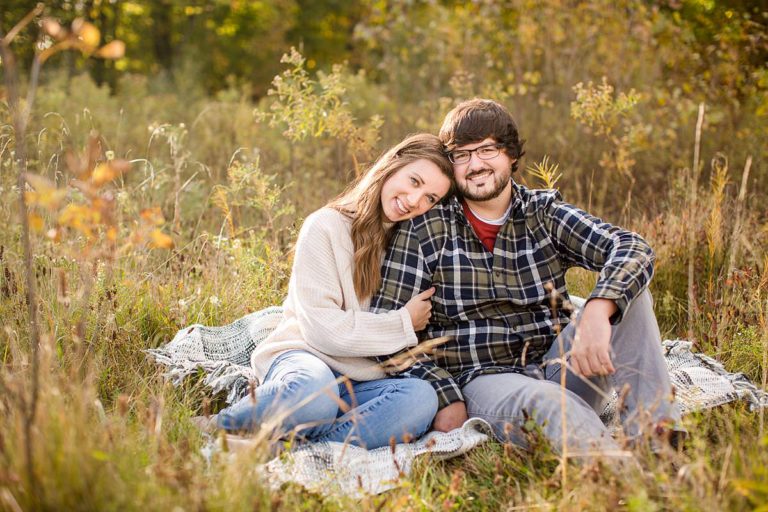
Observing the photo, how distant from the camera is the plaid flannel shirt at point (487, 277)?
9.85ft

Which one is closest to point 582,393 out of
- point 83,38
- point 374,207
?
point 374,207

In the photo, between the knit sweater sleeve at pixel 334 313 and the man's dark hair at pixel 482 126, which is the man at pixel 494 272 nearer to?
the man's dark hair at pixel 482 126

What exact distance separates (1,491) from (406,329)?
1.53 metres

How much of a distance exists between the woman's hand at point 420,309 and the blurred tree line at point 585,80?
161 centimetres

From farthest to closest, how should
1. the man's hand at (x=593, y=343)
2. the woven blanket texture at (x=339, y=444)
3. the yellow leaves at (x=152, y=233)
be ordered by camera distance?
the man's hand at (x=593, y=343)
the woven blanket texture at (x=339, y=444)
the yellow leaves at (x=152, y=233)

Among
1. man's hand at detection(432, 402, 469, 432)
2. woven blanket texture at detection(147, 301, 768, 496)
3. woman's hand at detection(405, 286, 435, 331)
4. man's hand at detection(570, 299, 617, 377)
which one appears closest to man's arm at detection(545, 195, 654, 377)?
man's hand at detection(570, 299, 617, 377)

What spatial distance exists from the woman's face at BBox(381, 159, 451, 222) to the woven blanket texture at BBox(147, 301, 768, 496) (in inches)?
32.1

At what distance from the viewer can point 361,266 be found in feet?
9.88

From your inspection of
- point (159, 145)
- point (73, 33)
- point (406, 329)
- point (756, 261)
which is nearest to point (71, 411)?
point (73, 33)

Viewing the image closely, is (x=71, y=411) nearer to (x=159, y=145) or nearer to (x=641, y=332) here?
(x=641, y=332)

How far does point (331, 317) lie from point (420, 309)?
0.33m

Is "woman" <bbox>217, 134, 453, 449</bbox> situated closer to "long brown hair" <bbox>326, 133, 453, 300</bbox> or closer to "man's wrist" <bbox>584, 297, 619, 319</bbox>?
"long brown hair" <bbox>326, 133, 453, 300</bbox>

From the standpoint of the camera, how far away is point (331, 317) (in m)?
2.90

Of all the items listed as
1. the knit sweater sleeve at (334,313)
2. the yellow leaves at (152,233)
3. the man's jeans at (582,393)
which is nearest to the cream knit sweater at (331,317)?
the knit sweater sleeve at (334,313)
